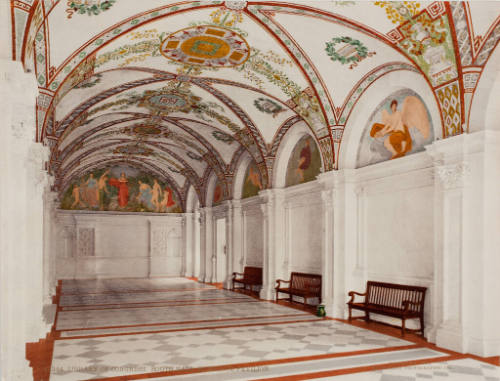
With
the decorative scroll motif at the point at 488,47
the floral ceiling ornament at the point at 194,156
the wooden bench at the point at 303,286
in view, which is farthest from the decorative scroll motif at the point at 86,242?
the decorative scroll motif at the point at 488,47

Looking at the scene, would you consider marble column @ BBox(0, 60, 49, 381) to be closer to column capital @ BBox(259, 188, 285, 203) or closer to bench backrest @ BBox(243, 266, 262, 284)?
column capital @ BBox(259, 188, 285, 203)

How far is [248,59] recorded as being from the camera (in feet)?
36.1

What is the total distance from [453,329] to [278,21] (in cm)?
654

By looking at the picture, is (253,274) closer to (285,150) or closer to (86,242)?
(285,150)

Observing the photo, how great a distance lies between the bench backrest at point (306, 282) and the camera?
513 inches

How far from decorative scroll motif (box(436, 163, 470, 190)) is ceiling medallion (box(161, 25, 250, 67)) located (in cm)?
490

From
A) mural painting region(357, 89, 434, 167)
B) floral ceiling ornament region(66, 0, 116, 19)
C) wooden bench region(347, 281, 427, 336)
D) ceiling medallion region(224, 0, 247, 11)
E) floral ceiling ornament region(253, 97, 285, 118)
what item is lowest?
wooden bench region(347, 281, 427, 336)

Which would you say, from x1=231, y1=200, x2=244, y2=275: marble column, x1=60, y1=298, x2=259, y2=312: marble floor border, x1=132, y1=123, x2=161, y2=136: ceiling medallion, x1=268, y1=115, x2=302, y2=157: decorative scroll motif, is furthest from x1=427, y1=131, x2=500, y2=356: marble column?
x1=132, y1=123, x2=161, y2=136: ceiling medallion

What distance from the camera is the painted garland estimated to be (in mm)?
9383

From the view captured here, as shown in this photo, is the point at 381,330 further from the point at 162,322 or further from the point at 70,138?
the point at 70,138

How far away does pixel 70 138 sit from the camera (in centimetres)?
1681

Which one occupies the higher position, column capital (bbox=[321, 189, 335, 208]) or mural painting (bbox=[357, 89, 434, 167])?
mural painting (bbox=[357, 89, 434, 167])

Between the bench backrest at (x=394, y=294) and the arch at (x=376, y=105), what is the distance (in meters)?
3.05

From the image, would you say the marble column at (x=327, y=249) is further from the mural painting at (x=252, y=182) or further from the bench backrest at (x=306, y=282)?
the mural painting at (x=252, y=182)
